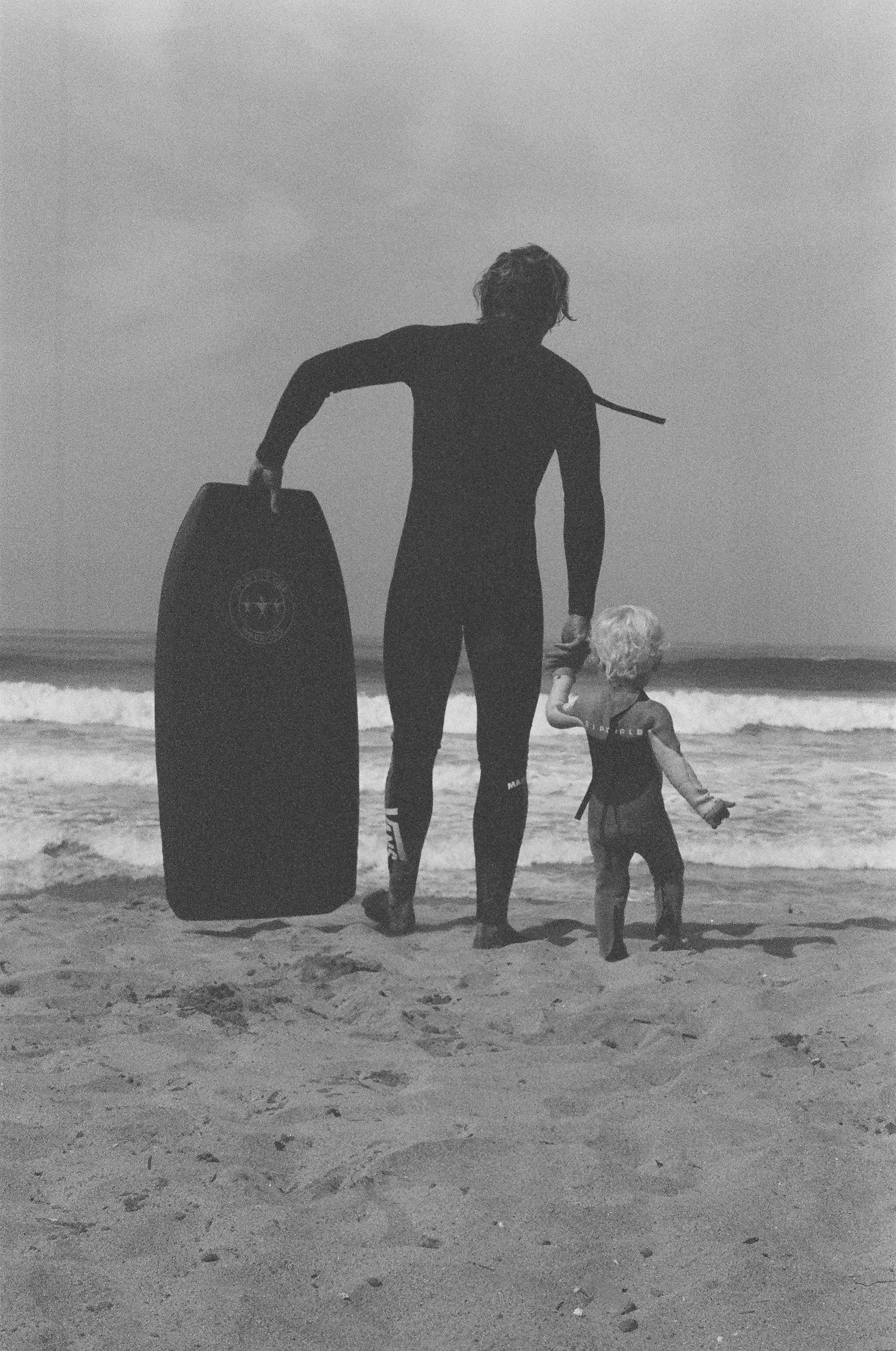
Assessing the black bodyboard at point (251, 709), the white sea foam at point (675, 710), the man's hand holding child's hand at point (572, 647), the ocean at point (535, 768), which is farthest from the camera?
the white sea foam at point (675, 710)

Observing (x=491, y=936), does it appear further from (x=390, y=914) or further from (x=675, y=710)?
(x=675, y=710)

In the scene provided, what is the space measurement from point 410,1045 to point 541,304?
2047mm

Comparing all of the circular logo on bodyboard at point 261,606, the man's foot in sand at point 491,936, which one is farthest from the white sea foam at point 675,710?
the man's foot in sand at point 491,936

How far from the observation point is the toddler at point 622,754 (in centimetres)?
322

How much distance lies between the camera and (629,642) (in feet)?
10.6

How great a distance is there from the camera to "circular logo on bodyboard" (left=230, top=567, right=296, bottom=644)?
12.0 ft

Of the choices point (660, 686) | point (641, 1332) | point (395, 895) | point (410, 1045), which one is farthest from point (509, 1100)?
point (660, 686)

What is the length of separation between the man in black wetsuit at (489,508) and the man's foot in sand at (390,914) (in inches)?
9.9

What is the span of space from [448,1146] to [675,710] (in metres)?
9.84

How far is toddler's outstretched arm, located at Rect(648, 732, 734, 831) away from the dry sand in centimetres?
41

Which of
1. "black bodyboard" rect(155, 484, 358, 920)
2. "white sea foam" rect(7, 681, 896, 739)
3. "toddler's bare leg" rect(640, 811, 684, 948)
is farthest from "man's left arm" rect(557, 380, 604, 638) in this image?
"white sea foam" rect(7, 681, 896, 739)

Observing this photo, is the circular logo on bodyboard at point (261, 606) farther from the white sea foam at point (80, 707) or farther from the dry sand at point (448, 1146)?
the white sea foam at point (80, 707)

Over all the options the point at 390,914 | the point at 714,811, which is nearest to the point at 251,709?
the point at 390,914

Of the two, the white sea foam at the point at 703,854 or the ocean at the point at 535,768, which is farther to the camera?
the ocean at the point at 535,768
